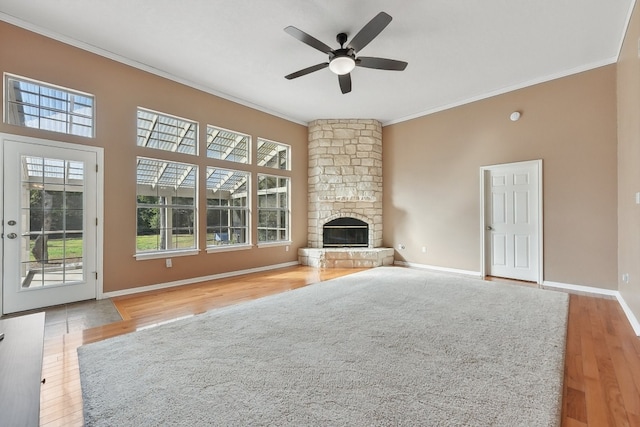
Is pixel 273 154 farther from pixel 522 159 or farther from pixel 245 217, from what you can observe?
pixel 522 159

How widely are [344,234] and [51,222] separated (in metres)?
4.98

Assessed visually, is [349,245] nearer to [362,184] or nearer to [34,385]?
[362,184]

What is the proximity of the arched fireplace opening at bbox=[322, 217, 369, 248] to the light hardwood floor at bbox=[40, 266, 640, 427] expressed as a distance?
2258 mm

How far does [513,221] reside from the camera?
491 centimetres

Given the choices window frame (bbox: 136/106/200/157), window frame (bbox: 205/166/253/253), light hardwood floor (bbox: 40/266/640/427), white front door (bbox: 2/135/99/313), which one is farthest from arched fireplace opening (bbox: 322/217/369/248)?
white front door (bbox: 2/135/99/313)

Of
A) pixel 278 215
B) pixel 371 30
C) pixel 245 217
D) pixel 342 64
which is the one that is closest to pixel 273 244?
pixel 278 215

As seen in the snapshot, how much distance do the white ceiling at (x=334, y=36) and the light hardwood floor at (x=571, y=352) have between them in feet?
10.7

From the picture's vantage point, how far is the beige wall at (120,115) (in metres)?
3.36

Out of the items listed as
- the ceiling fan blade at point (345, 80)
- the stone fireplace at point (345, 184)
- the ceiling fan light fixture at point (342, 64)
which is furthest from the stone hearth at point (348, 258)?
the ceiling fan light fixture at point (342, 64)

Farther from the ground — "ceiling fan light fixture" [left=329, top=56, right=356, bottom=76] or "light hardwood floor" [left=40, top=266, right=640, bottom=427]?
"ceiling fan light fixture" [left=329, top=56, right=356, bottom=76]

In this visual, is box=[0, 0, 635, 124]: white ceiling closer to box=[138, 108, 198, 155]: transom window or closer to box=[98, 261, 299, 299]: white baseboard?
box=[138, 108, 198, 155]: transom window

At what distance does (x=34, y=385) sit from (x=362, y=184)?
5.95 metres

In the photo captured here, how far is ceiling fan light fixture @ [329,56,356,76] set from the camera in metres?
3.25

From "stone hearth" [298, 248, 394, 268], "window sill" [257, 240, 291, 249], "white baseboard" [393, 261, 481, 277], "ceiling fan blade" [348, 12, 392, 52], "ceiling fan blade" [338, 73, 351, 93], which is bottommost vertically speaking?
"white baseboard" [393, 261, 481, 277]
